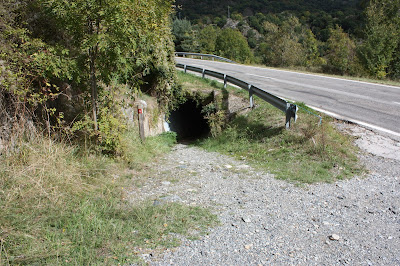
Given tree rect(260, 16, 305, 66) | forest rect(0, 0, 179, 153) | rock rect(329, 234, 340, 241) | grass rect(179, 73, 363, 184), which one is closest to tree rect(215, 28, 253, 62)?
tree rect(260, 16, 305, 66)

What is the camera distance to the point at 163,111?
13.7 m

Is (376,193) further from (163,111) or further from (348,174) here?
(163,111)

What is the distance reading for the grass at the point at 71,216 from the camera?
12.7 feet

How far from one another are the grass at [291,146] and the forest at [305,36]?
415 cm

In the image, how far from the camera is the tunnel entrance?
16609 mm

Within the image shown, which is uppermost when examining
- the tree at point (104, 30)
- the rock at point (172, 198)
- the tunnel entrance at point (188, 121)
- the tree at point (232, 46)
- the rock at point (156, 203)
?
the tree at point (232, 46)

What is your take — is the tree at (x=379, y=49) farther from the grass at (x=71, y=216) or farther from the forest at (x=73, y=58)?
the grass at (x=71, y=216)

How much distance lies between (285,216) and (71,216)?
311 centimetres

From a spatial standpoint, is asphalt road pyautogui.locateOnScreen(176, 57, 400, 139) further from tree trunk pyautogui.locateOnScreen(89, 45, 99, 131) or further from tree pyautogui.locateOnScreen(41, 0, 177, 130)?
tree trunk pyautogui.locateOnScreen(89, 45, 99, 131)

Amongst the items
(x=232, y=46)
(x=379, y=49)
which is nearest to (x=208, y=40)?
(x=232, y=46)

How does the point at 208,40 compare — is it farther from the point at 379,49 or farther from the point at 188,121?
the point at 188,121

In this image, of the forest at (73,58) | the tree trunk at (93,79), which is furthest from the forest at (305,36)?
the tree trunk at (93,79)

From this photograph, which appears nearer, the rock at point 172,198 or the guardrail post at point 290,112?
the rock at point 172,198

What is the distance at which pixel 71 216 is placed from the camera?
462 cm
